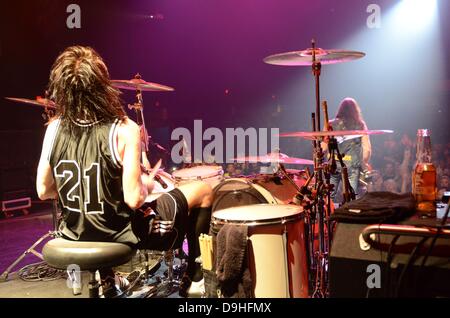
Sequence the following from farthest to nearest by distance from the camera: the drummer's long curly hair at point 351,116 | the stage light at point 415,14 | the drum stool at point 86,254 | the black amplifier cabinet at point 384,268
Result: the stage light at point 415,14 → the drummer's long curly hair at point 351,116 → the drum stool at point 86,254 → the black amplifier cabinet at point 384,268

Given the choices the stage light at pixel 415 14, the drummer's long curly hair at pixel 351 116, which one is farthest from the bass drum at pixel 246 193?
the stage light at pixel 415 14

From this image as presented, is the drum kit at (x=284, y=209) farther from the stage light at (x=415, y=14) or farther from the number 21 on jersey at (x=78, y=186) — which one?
the stage light at (x=415, y=14)

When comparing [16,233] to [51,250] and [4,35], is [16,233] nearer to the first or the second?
[4,35]

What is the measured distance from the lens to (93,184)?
2.11 meters

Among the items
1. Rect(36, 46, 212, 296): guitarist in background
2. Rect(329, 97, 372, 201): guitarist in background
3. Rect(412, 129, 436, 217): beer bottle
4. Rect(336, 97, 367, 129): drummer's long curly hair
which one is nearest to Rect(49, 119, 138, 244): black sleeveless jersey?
Rect(36, 46, 212, 296): guitarist in background

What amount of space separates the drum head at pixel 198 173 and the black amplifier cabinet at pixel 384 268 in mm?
1840

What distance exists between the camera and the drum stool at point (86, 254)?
193cm

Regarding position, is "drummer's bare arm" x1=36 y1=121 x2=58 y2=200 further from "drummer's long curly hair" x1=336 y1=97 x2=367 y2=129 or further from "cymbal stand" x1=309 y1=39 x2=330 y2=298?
"drummer's long curly hair" x1=336 y1=97 x2=367 y2=129

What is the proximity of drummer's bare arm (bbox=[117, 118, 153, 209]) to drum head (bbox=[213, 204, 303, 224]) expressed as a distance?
0.50 meters

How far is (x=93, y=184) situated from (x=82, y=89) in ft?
1.67

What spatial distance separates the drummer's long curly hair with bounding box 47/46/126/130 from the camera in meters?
2.16

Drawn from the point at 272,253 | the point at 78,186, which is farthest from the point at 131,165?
the point at 272,253

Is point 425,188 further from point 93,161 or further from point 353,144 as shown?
point 353,144
